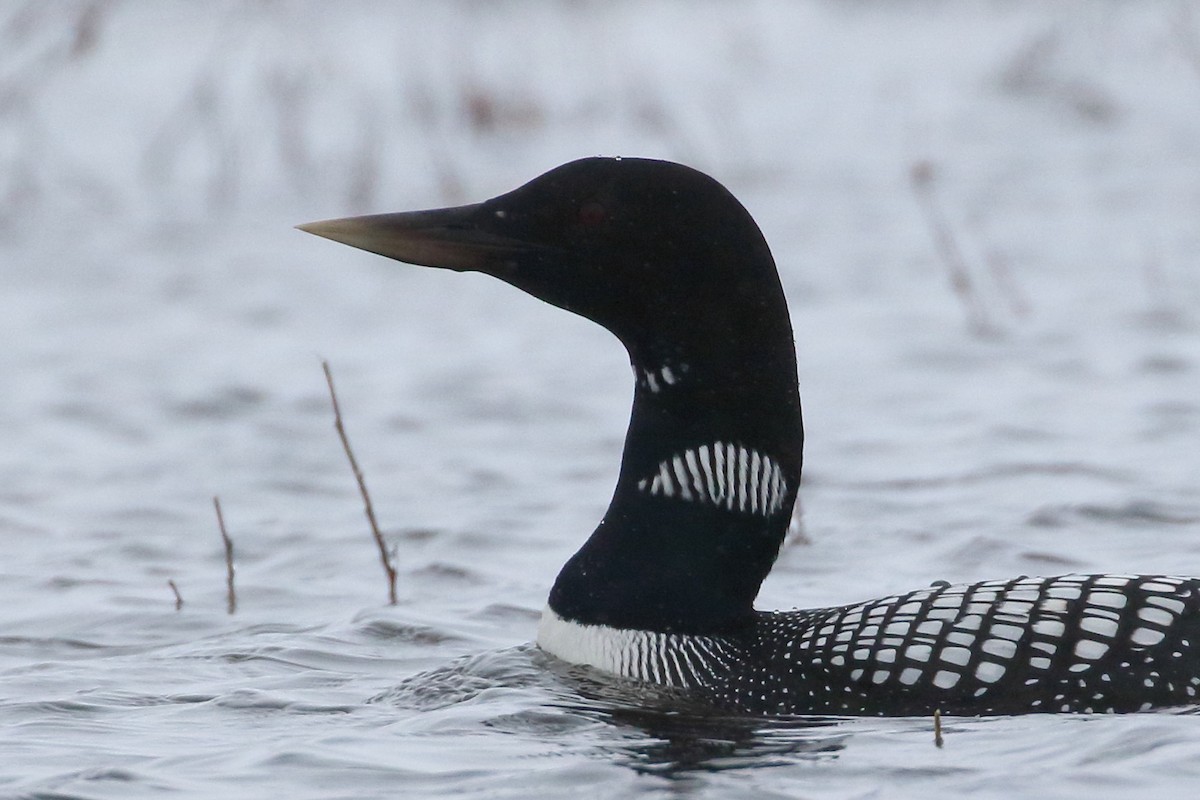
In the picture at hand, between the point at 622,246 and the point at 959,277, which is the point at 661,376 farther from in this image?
the point at 959,277

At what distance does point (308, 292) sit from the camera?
9.10m

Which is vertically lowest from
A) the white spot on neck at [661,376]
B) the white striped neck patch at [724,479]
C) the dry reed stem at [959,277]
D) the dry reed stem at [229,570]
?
the dry reed stem at [229,570]

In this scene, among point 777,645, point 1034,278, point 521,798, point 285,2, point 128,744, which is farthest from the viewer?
point 285,2

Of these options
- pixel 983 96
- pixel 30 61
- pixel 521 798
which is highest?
pixel 983 96

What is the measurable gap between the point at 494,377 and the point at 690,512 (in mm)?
3794

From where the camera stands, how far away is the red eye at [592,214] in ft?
11.7

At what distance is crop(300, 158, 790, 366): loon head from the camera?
11.6ft

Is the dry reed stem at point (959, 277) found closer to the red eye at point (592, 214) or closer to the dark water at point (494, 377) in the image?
the dark water at point (494, 377)

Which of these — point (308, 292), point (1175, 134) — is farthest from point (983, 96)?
point (308, 292)

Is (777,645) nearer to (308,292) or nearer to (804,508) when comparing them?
(804,508)

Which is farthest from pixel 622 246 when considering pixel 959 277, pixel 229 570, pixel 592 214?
pixel 959 277

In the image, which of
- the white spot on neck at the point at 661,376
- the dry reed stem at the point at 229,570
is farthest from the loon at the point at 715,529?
the dry reed stem at the point at 229,570

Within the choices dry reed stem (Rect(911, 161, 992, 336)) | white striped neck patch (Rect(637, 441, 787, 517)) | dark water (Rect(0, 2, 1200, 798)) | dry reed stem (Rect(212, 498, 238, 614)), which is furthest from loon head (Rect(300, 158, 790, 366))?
dry reed stem (Rect(911, 161, 992, 336))

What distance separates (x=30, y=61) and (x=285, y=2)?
8.95 feet
